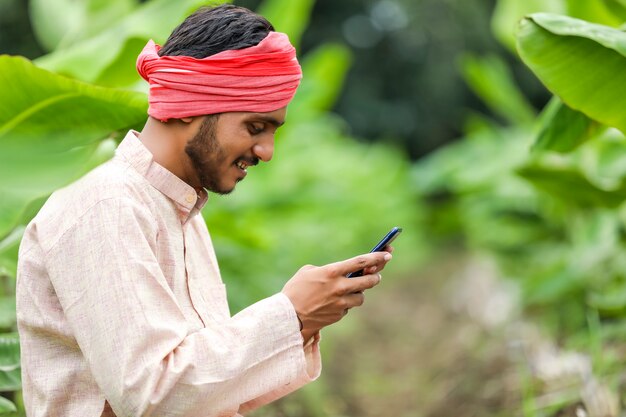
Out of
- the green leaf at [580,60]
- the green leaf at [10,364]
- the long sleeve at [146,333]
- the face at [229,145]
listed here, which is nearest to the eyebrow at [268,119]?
the face at [229,145]

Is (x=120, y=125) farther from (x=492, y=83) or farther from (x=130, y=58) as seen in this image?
(x=492, y=83)

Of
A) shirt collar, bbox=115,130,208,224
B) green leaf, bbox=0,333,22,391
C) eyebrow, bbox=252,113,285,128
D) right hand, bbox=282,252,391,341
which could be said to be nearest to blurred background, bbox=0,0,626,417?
green leaf, bbox=0,333,22,391

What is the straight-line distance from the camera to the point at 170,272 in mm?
1898

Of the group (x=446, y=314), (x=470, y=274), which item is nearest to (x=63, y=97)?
(x=446, y=314)

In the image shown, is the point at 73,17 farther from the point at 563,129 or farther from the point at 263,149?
the point at 263,149

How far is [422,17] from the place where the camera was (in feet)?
65.8

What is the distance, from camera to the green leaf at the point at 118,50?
309 centimetres

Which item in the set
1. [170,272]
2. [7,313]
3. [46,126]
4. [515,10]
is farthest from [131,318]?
[515,10]

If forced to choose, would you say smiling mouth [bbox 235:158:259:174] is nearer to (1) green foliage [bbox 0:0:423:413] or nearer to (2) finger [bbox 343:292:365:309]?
(2) finger [bbox 343:292:365:309]

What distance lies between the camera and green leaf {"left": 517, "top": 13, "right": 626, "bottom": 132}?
2.47 metres

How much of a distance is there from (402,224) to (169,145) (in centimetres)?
1026

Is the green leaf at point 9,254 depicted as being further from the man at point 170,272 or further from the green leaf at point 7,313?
the man at point 170,272

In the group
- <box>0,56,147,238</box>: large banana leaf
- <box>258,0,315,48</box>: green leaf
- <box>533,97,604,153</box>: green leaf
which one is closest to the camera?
<box>0,56,147,238</box>: large banana leaf

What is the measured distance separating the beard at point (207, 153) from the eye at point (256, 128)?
0.22 ft
